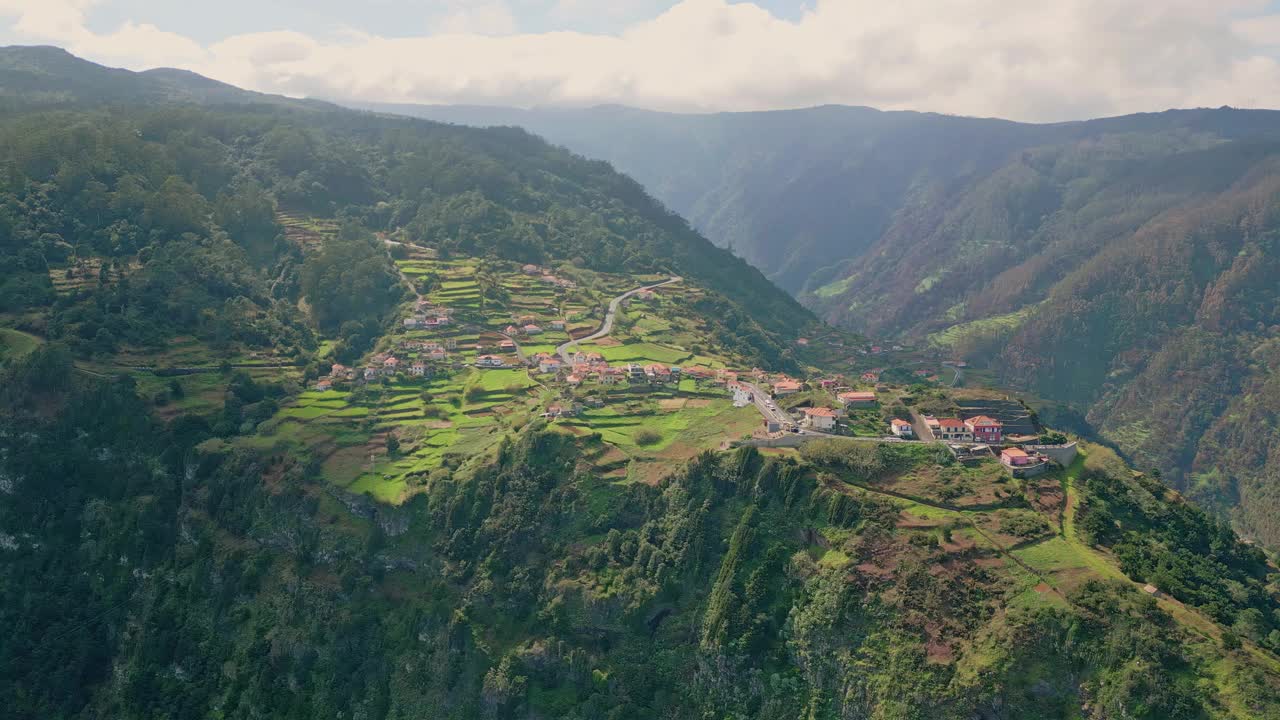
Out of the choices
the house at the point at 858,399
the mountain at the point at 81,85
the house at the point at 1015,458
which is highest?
the mountain at the point at 81,85

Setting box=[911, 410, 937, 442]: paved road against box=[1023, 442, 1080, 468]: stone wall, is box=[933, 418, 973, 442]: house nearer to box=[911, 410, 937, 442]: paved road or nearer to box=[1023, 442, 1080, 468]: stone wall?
box=[911, 410, 937, 442]: paved road

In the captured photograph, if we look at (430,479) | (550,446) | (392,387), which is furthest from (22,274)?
(550,446)

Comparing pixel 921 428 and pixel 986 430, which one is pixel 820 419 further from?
pixel 986 430

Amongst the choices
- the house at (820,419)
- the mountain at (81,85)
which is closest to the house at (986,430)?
the house at (820,419)

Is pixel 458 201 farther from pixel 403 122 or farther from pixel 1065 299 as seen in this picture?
pixel 1065 299

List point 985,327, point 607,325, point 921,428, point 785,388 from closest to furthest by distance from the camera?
point 921,428 → point 785,388 → point 607,325 → point 985,327

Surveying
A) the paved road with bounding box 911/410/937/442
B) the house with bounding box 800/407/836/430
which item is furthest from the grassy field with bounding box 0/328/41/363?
the paved road with bounding box 911/410/937/442

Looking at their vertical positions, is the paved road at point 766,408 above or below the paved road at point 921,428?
below

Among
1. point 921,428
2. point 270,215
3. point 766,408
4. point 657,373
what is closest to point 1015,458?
point 921,428

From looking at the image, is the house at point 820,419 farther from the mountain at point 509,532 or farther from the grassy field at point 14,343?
the grassy field at point 14,343
